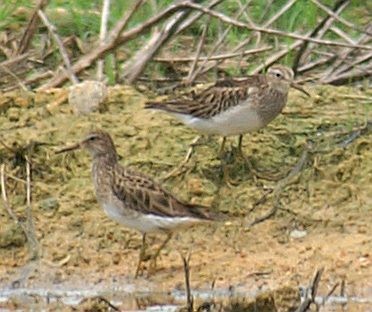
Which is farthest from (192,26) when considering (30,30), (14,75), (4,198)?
(4,198)

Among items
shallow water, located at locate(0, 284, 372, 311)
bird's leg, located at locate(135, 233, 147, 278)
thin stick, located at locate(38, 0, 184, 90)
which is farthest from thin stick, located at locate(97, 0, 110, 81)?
shallow water, located at locate(0, 284, 372, 311)

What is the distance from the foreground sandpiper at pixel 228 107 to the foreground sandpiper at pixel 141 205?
2.55 ft

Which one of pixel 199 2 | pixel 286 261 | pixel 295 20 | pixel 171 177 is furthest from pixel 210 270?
pixel 295 20

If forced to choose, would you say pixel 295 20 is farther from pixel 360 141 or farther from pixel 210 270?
pixel 210 270

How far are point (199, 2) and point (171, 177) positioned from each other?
4.22ft

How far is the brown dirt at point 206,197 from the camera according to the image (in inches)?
375

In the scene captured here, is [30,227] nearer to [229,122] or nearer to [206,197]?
[206,197]

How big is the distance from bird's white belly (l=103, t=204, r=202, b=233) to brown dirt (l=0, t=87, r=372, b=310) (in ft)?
0.93

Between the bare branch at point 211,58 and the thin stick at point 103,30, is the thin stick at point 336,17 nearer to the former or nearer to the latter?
the bare branch at point 211,58

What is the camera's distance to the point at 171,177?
10461 mm

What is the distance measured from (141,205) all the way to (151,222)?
0.11m

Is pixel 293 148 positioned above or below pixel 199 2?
below

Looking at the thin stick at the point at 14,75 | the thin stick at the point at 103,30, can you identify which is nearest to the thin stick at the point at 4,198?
the thin stick at the point at 14,75

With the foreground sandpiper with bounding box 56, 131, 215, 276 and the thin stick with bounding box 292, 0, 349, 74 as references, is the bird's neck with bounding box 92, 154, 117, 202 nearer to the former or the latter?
the foreground sandpiper with bounding box 56, 131, 215, 276
